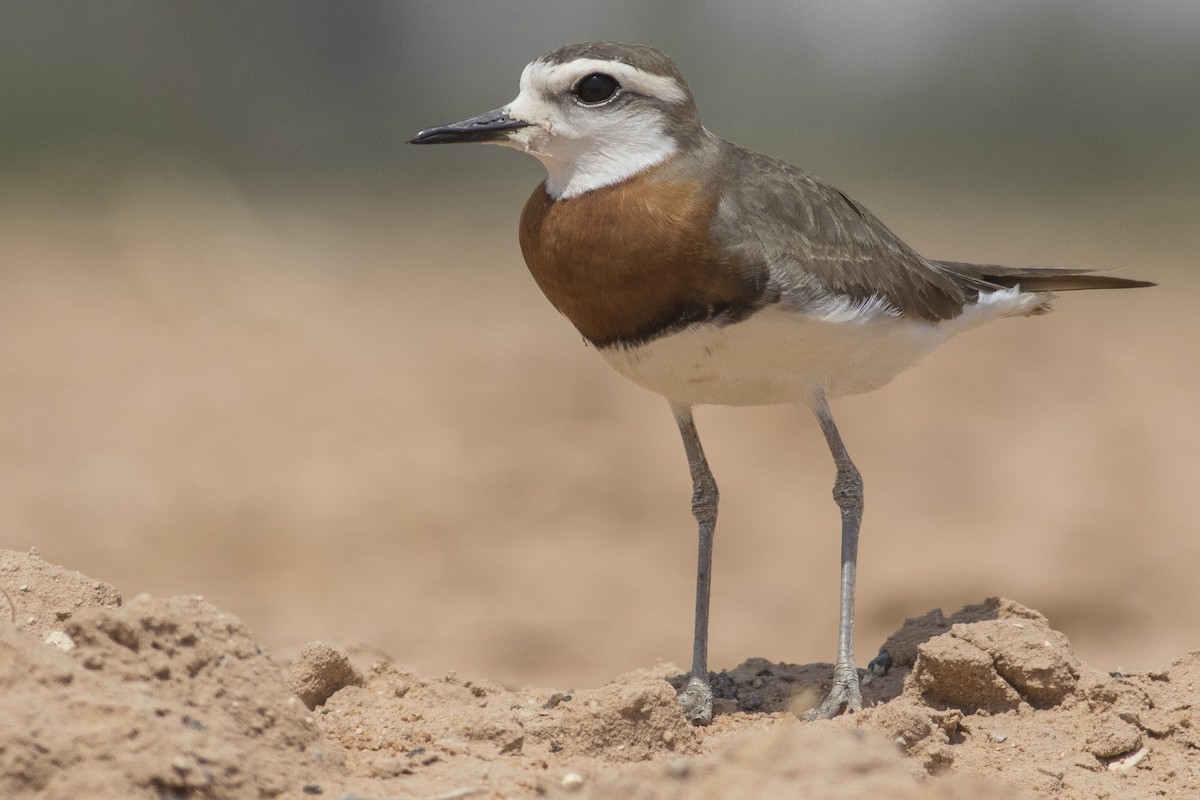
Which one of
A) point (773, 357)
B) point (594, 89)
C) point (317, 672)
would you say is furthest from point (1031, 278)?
point (317, 672)

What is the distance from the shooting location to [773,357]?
498 cm

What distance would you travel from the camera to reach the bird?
15.7ft

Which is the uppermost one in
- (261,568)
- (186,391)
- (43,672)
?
(186,391)

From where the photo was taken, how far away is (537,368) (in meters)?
12.1

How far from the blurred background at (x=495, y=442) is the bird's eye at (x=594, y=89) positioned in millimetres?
3473

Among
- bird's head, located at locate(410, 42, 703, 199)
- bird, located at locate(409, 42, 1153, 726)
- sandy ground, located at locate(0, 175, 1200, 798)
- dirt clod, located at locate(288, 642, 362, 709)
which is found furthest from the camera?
bird's head, located at locate(410, 42, 703, 199)

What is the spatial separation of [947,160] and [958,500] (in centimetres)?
1720

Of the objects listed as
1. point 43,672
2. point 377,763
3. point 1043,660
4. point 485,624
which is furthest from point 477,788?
point 485,624

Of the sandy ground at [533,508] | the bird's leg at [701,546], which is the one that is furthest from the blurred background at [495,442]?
the bird's leg at [701,546]

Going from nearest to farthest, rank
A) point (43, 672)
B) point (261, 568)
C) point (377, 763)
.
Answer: point (43, 672) → point (377, 763) → point (261, 568)

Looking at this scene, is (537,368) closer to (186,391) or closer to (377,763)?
(186,391)

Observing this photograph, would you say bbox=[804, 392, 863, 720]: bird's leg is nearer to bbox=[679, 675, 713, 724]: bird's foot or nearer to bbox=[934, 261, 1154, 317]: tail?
bbox=[679, 675, 713, 724]: bird's foot

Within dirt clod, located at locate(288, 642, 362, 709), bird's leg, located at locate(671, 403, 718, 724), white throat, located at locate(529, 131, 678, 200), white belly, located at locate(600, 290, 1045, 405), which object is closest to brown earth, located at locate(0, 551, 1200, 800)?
dirt clod, located at locate(288, 642, 362, 709)

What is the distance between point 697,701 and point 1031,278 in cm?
245
